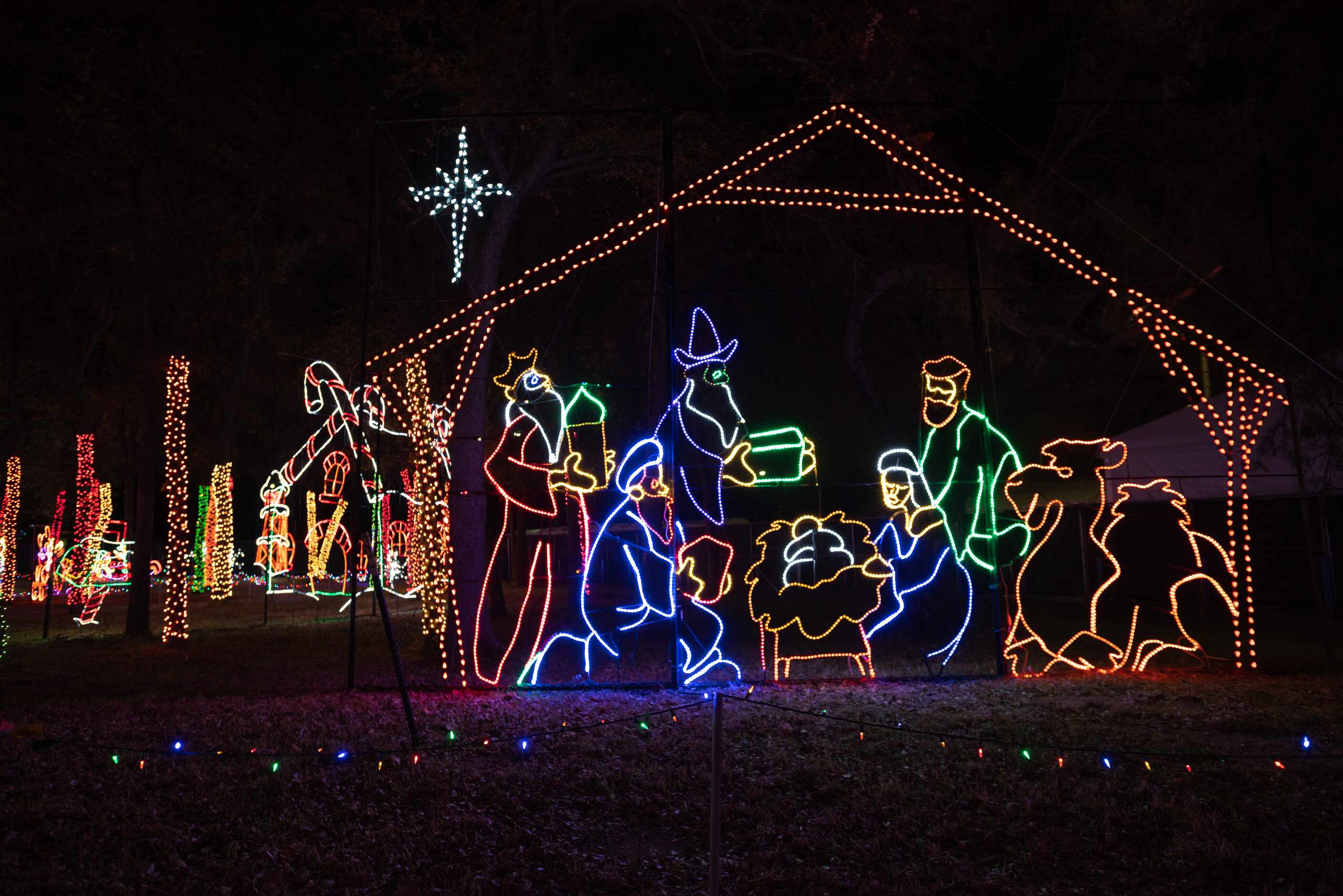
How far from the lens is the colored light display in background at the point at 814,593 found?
9938 millimetres

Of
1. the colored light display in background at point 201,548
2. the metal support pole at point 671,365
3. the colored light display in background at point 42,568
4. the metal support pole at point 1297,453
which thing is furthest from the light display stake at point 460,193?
the colored light display in background at point 42,568

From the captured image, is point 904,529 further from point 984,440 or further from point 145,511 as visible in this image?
point 145,511

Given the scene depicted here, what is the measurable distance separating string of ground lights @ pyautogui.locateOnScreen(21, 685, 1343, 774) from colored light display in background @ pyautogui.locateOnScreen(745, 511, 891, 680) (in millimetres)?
1916

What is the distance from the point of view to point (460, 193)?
452 inches

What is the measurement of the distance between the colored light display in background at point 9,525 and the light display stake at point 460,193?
10636 mm

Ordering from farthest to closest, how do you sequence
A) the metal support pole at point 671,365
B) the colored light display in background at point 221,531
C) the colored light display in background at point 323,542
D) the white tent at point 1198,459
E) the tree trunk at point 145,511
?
the colored light display in background at point 221,531 < the colored light display in background at point 323,542 < the white tent at point 1198,459 < the tree trunk at point 145,511 < the metal support pole at point 671,365

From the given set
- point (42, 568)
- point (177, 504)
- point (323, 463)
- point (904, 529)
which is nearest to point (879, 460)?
point (904, 529)

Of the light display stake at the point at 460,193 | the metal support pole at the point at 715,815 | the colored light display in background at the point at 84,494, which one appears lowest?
the metal support pole at the point at 715,815

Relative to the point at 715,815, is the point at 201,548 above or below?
above

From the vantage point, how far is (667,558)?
9523 mm

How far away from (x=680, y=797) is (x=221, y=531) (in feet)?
62.2

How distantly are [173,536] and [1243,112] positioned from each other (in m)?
15.4

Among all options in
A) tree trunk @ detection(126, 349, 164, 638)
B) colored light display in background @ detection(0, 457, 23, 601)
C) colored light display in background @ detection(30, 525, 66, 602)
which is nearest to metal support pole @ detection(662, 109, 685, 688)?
tree trunk @ detection(126, 349, 164, 638)

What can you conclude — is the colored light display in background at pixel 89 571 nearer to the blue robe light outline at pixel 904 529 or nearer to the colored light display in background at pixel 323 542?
the colored light display in background at pixel 323 542
